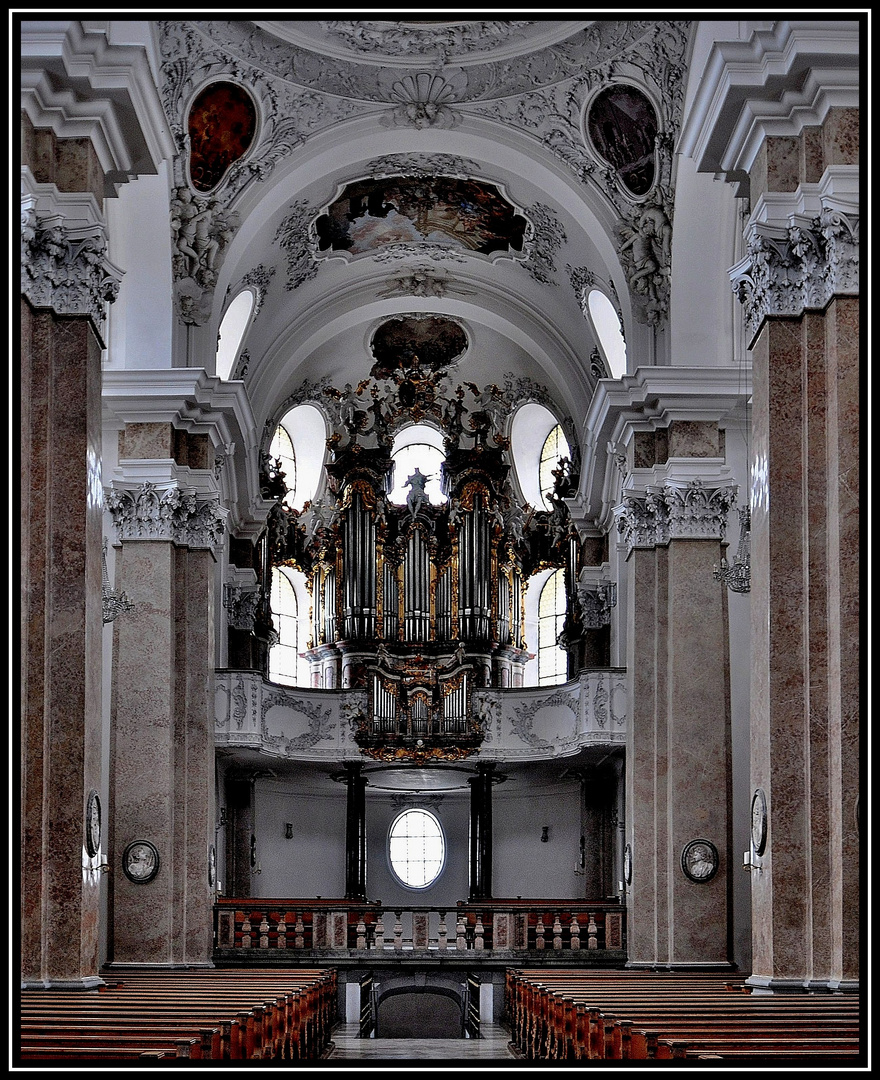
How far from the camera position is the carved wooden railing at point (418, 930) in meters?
20.7

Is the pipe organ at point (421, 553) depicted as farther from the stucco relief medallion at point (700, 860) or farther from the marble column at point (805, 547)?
the marble column at point (805, 547)

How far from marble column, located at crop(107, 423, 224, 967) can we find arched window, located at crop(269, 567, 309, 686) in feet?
28.2

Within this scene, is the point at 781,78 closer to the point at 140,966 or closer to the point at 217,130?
the point at 217,130

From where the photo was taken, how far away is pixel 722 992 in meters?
12.7

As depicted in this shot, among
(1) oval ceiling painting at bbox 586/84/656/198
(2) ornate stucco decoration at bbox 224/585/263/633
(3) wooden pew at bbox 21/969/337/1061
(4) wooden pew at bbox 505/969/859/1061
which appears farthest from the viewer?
(2) ornate stucco decoration at bbox 224/585/263/633

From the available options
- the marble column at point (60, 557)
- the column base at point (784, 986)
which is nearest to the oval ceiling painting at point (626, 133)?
the marble column at point (60, 557)

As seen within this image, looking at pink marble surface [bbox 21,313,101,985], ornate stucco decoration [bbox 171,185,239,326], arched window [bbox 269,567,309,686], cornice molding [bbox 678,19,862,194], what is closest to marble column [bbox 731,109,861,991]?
cornice molding [bbox 678,19,862,194]

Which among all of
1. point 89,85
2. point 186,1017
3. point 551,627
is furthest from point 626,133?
point 186,1017

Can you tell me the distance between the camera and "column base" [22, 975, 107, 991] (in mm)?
11570

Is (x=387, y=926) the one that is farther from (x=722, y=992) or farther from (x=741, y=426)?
(x=722, y=992)

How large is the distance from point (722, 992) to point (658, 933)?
6.41m

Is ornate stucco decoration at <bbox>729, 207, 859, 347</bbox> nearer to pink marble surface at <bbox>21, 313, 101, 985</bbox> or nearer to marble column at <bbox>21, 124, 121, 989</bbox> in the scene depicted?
marble column at <bbox>21, 124, 121, 989</bbox>

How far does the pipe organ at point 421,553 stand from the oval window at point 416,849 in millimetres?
3895
